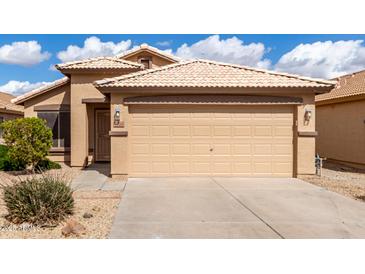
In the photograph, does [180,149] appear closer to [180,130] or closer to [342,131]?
[180,130]

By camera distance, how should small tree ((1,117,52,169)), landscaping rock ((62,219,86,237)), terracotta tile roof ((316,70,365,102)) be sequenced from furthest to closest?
terracotta tile roof ((316,70,365,102)) → small tree ((1,117,52,169)) → landscaping rock ((62,219,86,237))

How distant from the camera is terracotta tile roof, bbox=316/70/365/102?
14.7 metres

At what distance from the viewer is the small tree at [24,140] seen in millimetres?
11602

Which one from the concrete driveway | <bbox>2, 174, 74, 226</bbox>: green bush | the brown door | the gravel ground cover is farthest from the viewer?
the brown door

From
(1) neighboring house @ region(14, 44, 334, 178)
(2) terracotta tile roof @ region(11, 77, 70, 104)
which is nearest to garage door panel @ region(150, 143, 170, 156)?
(1) neighboring house @ region(14, 44, 334, 178)

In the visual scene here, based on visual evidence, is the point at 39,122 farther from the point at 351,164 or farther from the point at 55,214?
the point at 351,164

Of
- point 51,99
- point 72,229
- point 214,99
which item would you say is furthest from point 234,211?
point 51,99

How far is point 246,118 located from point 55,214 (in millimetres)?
7471

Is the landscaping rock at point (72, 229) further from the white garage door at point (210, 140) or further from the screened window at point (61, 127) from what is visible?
the screened window at point (61, 127)

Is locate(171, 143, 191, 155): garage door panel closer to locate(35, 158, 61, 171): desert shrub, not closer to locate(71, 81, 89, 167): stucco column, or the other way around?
locate(71, 81, 89, 167): stucco column

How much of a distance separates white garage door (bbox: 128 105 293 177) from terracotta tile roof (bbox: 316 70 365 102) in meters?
4.99

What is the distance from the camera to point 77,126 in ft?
46.9

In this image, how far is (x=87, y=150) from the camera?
1454 centimetres
